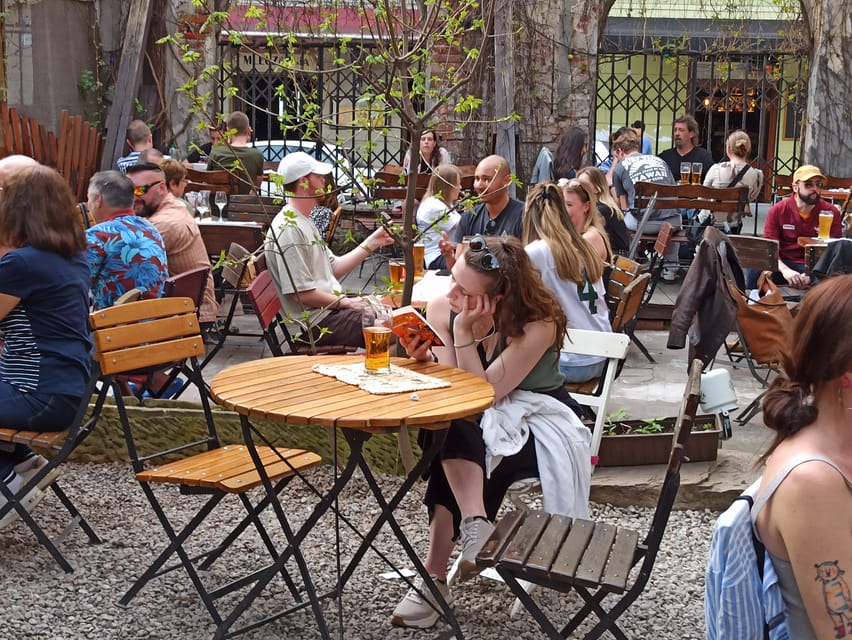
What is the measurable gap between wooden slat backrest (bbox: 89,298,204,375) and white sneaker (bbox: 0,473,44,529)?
750 millimetres

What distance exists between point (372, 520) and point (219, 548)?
0.72m

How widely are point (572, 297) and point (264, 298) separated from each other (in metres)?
1.35

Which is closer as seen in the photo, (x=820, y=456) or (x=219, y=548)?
(x=820, y=456)

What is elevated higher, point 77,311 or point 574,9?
point 574,9

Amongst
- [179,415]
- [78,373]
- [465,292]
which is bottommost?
[179,415]

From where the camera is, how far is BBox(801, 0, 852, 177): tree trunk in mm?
11602

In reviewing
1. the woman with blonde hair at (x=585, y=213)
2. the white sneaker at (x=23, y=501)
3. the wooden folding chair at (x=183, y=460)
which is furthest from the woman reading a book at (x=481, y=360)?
the woman with blonde hair at (x=585, y=213)

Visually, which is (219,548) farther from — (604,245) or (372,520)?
(604,245)

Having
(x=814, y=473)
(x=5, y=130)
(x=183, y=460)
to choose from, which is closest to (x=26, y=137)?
(x=5, y=130)

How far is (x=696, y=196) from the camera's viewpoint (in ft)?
29.2

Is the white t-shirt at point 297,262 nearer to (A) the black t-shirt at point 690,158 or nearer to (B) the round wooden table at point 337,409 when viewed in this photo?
(B) the round wooden table at point 337,409

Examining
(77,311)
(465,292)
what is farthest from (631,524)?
(77,311)

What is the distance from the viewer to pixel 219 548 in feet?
12.6

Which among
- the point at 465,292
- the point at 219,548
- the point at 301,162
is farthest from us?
the point at 301,162
